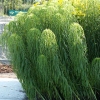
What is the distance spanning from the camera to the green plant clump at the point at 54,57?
4.22 m

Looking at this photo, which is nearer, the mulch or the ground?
the ground

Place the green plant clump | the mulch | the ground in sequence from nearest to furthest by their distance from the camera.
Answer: the green plant clump
the ground
the mulch

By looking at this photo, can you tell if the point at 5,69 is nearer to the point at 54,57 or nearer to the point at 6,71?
the point at 6,71

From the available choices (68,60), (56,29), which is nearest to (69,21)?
(56,29)

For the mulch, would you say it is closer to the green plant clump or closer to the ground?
the ground

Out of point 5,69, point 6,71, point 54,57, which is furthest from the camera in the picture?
point 5,69

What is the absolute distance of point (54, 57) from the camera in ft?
13.9

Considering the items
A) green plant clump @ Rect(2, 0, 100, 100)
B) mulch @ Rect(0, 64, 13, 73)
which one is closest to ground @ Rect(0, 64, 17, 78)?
mulch @ Rect(0, 64, 13, 73)

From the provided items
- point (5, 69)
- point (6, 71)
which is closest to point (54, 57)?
point (6, 71)

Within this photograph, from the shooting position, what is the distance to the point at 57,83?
14.1ft

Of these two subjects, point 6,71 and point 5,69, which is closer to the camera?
point 6,71

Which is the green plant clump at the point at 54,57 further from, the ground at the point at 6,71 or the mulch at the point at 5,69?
the mulch at the point at 5,69

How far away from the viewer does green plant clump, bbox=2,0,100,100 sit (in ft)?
13.9

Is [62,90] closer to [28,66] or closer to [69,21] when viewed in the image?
[28,66]
